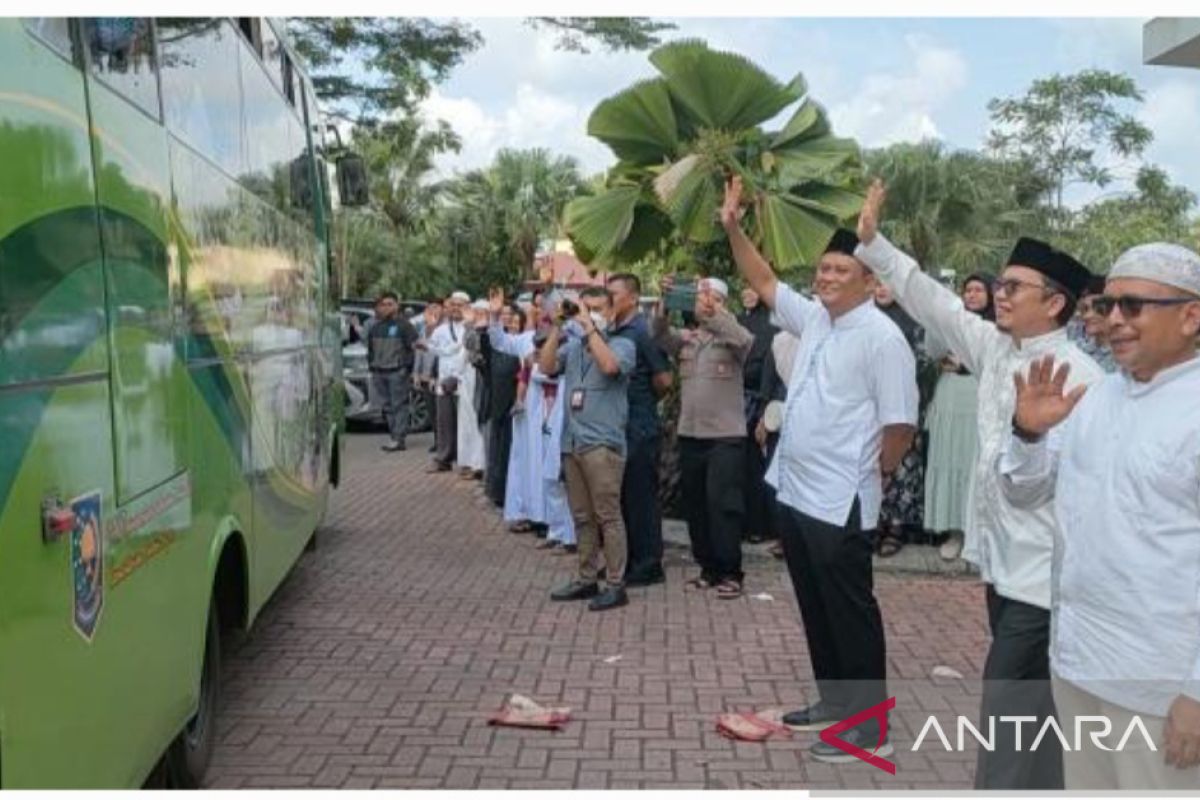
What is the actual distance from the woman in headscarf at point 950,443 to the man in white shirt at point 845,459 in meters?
3.49

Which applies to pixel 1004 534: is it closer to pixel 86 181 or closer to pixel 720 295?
pixel 86 181

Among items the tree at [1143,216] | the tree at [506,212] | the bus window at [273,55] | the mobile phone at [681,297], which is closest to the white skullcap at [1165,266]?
the mobile phone at [681,297]

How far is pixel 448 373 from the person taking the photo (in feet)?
45.3

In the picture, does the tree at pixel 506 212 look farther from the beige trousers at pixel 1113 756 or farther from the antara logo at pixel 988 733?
the beige trousers at pixel 1113 756

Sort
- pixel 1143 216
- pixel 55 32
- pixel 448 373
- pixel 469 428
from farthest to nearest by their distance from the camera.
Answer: pixel 1143 216, pixel 448 373, pixel 469 428, pixel 55 32

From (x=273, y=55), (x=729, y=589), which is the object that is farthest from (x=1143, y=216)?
(x=273, y=55)

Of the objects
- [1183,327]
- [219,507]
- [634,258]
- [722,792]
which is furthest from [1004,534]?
[634,258]

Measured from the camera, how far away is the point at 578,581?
7.80 meters

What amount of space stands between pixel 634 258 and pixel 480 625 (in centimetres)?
477

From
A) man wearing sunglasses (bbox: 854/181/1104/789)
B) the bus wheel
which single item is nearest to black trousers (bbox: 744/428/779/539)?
the bus wheel

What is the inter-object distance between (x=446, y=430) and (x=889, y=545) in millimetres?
6831

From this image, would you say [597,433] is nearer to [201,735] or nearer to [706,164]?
[201,735]

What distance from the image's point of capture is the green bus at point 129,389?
9.04 ft

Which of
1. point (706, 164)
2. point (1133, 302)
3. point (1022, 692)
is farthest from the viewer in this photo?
point (706, 164)
